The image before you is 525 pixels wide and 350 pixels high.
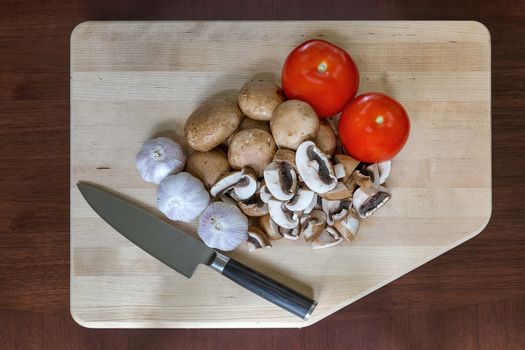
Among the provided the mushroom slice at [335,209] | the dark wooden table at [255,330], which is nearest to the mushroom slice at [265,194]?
the mushroom slice at [335,209]

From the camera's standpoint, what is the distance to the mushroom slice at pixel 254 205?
0.90 meters

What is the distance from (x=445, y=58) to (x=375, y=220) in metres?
0.33

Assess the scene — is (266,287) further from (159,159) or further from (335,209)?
(159,159)

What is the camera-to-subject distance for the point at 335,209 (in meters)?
0.91

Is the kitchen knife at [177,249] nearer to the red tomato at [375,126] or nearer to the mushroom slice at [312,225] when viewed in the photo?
the mushroom slice at [312,225]

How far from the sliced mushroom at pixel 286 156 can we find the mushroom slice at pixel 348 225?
14cm

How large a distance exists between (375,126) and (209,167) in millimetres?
294

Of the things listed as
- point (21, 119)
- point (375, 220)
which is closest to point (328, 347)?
point (375, 220)

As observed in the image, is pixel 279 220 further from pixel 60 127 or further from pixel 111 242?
pixel 60 127

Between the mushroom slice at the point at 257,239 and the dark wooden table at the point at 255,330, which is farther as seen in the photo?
the dark wooden table at the point at 255,330

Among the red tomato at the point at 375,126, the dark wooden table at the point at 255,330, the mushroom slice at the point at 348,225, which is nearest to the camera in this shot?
the red tomato at the point at 375,126

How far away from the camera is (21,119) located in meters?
1.10

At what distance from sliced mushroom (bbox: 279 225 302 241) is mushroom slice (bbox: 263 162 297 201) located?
0.07m

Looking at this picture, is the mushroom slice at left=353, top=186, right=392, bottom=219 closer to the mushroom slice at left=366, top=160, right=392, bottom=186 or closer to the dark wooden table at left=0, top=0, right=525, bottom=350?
the mushroom slice at left=366, top=160, right=392, bottom=186
